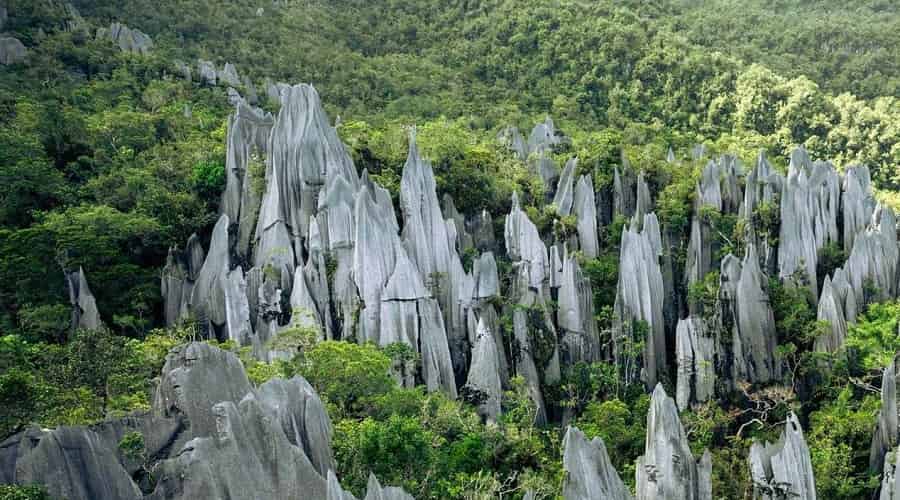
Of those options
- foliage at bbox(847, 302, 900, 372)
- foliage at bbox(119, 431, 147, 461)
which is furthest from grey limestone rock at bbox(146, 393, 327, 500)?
foliage at bbox(847, 302, 900, 372)

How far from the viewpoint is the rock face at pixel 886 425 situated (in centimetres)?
2127

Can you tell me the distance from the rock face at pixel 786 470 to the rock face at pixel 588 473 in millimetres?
3421

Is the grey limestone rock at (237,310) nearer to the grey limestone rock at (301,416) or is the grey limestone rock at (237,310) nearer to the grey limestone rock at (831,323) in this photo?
the grey limestone rock at (301,416)

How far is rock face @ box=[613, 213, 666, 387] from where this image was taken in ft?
88.2

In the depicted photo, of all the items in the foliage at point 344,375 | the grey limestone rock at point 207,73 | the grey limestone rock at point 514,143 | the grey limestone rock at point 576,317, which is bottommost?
the foliage at point 344,375

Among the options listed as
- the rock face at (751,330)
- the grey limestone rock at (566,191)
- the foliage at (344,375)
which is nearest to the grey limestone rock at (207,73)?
the grey limestone rock at (566,191)

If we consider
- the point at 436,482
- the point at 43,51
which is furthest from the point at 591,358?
the point at 43,51

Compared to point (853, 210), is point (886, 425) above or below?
below

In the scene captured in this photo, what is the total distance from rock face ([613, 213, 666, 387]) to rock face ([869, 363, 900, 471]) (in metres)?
6.71

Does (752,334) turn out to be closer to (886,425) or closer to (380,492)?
(886,425)

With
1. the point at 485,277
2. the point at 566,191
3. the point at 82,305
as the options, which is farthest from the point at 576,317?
the point at 82,305

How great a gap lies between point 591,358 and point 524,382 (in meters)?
3.56

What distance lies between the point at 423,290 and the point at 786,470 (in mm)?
9983

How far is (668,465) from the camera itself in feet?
61.7
